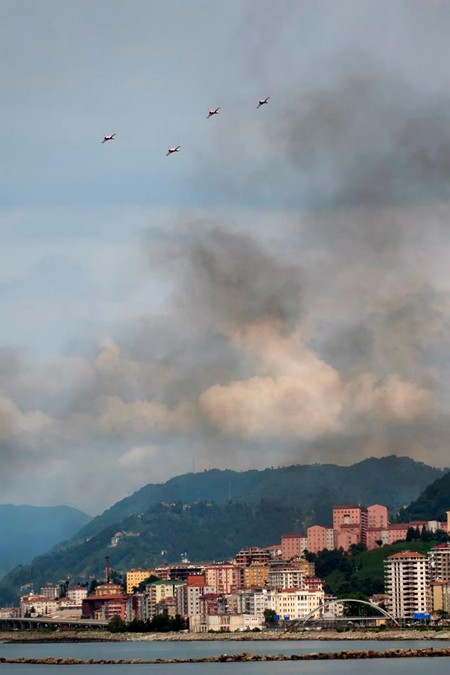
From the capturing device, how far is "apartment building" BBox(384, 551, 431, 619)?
132m

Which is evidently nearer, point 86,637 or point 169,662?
point 169,662

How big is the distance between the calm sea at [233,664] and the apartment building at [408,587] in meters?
18.7

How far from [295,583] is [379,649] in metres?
55.1

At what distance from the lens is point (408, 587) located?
133875 mm

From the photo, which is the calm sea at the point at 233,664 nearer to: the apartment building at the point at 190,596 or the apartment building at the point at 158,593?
the apartment building at the point at 190,596

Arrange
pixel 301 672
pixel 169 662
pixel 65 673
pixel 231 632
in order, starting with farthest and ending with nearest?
pixel 231 632
pixel 169 662
pixel 65 673
pixel 301 672

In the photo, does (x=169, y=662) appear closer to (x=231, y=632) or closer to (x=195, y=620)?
(x=231, y=632)

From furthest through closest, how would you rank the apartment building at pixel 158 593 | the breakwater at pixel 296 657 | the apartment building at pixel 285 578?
the apartment building at pixel 158 593, the apartment building at pixel 285 578, the breakwater at pixel 296 657

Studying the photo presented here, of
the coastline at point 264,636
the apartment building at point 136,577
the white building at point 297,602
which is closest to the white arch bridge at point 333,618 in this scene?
the white building at point 297,602

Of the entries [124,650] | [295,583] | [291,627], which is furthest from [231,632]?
[295,583]

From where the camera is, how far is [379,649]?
96.6 meters

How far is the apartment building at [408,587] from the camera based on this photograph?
132 m

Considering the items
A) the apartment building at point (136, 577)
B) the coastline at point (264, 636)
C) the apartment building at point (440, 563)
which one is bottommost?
the coastline at point (264, 636)

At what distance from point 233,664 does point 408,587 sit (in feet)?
177
